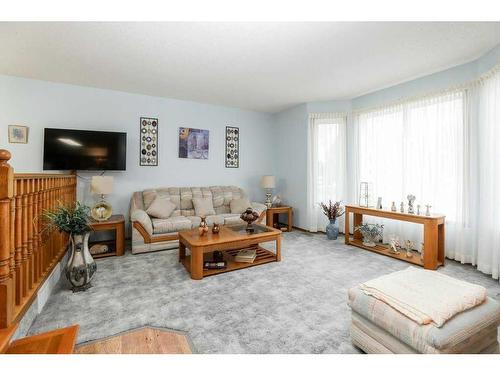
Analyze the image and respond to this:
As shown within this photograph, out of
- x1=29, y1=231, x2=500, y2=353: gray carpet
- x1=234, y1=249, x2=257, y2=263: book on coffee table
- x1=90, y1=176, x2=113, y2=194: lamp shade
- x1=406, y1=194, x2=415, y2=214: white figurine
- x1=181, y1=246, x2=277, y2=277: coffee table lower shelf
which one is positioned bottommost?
x1=29, y1=231, x2=500, y2=353: gray carpet

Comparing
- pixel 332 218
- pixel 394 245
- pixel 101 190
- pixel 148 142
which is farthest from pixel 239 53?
pixel 394 245

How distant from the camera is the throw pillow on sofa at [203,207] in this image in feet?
14.6

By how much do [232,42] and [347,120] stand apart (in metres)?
2.97

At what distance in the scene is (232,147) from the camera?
541 cm

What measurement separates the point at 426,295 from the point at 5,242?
2.51 meters

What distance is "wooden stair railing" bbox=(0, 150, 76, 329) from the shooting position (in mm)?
1356

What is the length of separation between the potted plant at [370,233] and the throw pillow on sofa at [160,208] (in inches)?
128

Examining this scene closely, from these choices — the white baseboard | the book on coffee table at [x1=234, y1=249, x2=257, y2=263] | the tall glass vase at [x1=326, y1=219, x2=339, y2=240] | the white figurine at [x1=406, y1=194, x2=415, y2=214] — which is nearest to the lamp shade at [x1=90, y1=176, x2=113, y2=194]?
the white baseboard

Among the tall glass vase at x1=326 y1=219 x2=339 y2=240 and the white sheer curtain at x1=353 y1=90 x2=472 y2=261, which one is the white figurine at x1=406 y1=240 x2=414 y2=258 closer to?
the white sheer curtain at x1=353 y1=90 x2=472 y2=261

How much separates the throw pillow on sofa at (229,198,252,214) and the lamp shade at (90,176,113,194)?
213 centimetres

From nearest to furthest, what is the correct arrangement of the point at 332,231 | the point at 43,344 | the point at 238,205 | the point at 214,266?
the point at 43,344
the point at 214,266
the point at 332,231
the point at 238,205

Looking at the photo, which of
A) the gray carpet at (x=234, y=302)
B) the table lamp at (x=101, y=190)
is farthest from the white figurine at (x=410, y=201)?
the table lamp at (x=101, y=190)

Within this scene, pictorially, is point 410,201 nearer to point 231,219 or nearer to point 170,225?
point 231,219
